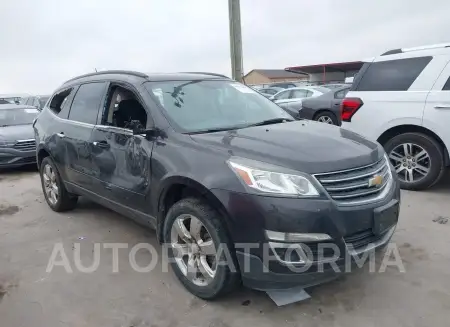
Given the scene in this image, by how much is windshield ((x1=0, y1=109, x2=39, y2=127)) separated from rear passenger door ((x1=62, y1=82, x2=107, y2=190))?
5400mm

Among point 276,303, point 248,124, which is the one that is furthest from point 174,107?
point 276,303

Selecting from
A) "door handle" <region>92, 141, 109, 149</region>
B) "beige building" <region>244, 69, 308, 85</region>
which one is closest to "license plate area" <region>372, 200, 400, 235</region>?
"door handle" <region>92, 141, 109, 149</region>

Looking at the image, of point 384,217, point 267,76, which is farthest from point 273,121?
point 267,76

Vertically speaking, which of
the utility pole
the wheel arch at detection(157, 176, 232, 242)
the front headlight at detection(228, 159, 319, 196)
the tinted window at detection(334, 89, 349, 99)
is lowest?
the wheel arch at detection(157, 176, 232, 242)

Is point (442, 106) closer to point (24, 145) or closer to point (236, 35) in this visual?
point (236, 35)

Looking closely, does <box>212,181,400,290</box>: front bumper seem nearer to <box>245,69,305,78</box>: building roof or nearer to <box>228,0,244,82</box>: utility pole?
<box>228,0,244,82</box>: utility pole

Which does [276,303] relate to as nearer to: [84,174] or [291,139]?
[291,139]

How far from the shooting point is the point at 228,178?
2.59 m

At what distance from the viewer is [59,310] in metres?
2.89

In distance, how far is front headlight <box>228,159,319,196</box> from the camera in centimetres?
247

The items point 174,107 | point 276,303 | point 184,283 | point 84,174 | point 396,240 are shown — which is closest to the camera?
point 276,303

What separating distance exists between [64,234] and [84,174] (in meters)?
0.74

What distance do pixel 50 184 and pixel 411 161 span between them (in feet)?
A: 15.9

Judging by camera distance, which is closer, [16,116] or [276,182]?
[276,182]
